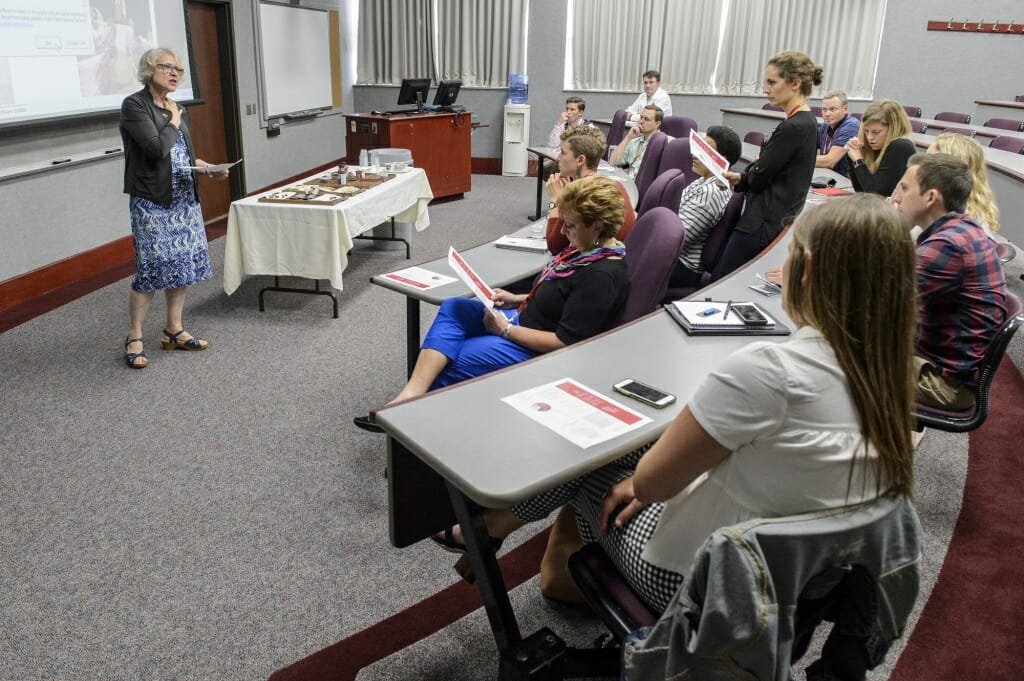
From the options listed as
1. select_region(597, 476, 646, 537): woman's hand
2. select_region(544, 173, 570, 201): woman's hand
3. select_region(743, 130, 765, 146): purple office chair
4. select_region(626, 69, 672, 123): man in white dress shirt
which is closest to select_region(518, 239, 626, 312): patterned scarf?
select_region(544, 173, 570, 201): woman's hand

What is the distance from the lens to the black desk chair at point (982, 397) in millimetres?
1993

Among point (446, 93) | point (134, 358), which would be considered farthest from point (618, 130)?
point (134, 358)

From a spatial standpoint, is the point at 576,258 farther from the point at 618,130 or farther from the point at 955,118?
the point at 955,118

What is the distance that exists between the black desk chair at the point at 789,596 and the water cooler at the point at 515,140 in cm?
824

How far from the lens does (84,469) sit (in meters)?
2.57

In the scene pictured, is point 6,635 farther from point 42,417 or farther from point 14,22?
point 14,22

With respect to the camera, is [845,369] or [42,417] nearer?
[845,369]

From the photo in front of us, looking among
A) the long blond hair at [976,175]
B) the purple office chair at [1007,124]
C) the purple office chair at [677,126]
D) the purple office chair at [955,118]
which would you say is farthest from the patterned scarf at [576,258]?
the purple office chair at [955,118]

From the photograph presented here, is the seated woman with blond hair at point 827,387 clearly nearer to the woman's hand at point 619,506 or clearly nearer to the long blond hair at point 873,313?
the long blond hair at point 873,313

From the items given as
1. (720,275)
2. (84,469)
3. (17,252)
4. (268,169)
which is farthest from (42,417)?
(268,169)

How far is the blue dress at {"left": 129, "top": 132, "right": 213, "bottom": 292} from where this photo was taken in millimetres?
3307

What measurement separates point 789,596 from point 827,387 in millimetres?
302

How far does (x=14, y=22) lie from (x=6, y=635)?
11.0ft

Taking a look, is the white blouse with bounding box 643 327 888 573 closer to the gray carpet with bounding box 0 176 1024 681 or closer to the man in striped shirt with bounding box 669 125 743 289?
the gray carpet with bounding box 0 176 1024 681
